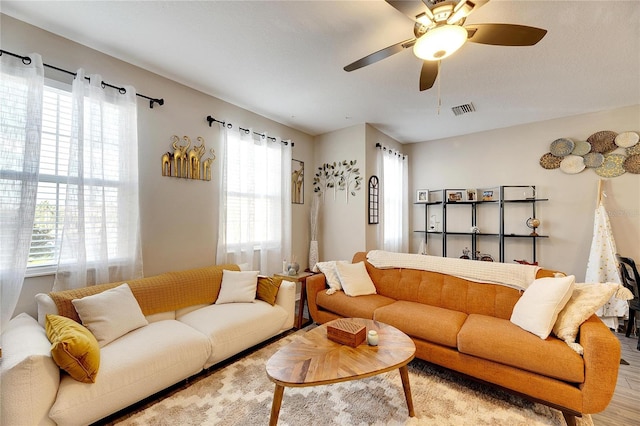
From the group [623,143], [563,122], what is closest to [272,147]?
[563,122]

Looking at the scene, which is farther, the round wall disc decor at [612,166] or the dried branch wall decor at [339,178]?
the dried branch wall decor at [339,178]

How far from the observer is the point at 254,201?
3627 mm

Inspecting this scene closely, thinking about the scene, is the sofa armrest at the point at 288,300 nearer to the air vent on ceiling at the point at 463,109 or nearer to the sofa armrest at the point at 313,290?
the sofa armrest at the point at 313,290

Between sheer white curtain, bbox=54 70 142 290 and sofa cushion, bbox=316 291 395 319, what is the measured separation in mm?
1877

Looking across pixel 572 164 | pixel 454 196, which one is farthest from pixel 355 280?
pixel 572 164

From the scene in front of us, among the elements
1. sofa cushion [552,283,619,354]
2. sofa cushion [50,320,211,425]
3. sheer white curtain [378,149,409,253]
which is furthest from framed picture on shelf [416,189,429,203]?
sofa cushion [50,320,211,425]

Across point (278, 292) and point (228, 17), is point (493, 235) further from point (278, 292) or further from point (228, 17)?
point (228, 17)

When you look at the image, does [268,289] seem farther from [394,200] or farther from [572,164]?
[572,164]

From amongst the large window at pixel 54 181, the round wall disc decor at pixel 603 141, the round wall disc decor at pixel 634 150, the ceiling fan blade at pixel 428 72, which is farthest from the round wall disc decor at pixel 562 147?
the large window at pixel 54 181

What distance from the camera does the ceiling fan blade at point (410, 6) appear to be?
56.7 inches

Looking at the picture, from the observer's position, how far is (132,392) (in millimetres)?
1693

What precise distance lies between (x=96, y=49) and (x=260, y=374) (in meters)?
3.18

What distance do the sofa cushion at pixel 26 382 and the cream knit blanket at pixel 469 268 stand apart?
277cm

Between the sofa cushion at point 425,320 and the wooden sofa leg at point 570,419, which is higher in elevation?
the sofa cushion at point 425,320
